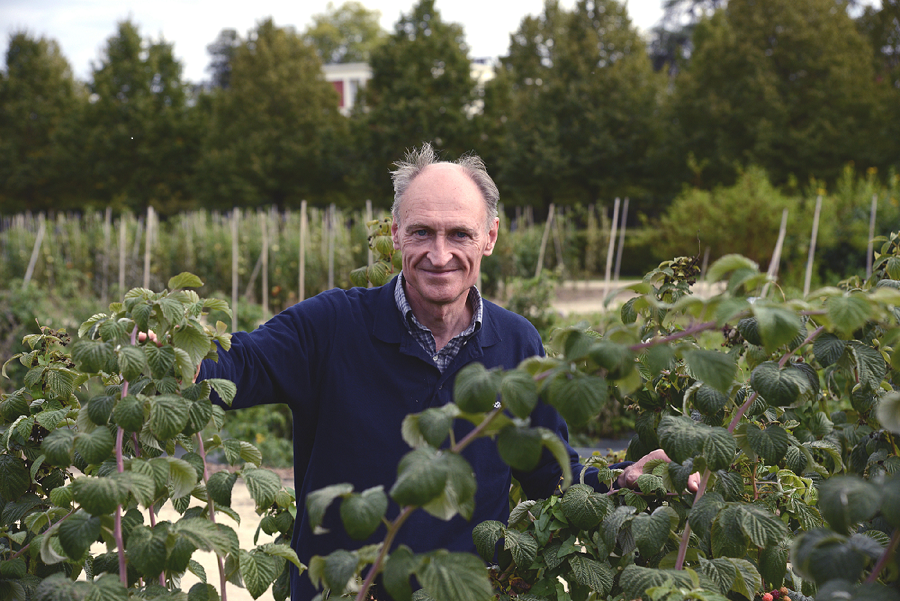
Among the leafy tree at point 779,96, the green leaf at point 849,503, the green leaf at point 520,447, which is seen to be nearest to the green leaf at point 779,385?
the green leaf at point 849,503

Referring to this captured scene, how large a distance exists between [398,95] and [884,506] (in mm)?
21936

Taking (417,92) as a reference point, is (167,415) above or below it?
below

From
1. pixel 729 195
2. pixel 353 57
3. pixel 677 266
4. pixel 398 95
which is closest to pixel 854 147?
pixel 729 195

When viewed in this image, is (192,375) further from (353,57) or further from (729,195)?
(353,57)

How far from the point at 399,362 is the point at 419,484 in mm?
1281

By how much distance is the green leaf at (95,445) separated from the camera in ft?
3.45

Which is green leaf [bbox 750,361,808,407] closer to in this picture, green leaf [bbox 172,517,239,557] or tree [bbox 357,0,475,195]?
green leaf [bbox 172,517,239,557]

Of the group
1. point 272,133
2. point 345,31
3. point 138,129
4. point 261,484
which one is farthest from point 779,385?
point 345,31

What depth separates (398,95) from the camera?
21562mm

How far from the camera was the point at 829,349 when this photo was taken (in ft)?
4.03

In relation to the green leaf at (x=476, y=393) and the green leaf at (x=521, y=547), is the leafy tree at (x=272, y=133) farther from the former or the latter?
the green leaf at (x=476, y=393)

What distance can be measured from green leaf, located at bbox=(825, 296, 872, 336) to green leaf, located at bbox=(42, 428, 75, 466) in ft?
3.59

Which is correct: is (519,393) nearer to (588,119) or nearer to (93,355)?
(93,355)

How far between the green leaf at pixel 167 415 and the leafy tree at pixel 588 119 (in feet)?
64.0
